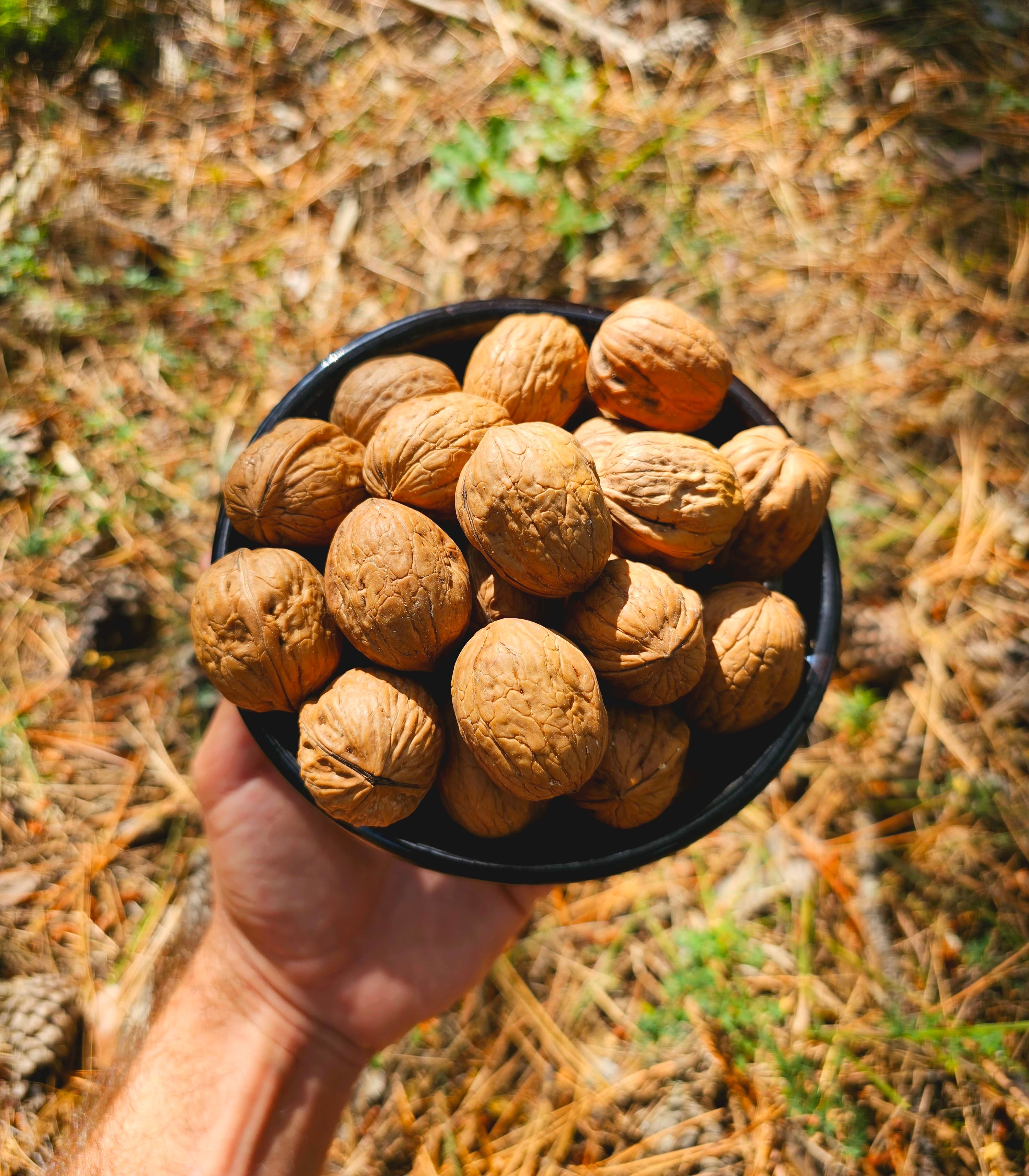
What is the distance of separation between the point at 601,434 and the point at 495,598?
1.34 feet

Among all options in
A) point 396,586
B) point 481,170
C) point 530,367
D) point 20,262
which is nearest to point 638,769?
point 396,586

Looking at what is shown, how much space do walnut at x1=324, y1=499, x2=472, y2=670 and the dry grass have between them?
118 centimetres

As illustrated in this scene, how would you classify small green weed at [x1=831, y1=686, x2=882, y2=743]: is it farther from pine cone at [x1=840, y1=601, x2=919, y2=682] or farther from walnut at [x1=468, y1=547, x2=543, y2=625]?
walnut at [x1=468, y1=547, x2=543, y2=625]

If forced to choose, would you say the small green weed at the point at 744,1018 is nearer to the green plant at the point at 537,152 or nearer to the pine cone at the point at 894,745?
the pine cone at the point at 894,745

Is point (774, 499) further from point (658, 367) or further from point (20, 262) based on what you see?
point (20, 262)

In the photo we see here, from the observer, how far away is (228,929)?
1962 millimetres

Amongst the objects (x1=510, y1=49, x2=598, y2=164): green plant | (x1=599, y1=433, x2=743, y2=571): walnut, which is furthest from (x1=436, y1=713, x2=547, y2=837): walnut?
(x1=510, y1=49, x2=598, y2=164): green plant

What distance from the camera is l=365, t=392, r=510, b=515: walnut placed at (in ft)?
4.81

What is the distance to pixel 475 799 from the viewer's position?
1432 mm

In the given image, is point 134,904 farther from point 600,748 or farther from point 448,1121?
point 600,748

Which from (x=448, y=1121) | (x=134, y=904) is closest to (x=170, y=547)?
(x=134, y=904)

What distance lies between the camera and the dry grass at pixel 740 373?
211 centimetres

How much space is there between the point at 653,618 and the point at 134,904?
1.74 meters

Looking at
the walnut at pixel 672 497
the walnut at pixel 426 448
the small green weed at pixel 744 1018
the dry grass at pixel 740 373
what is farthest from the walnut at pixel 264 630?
the small green weed at pixel 744 1018
